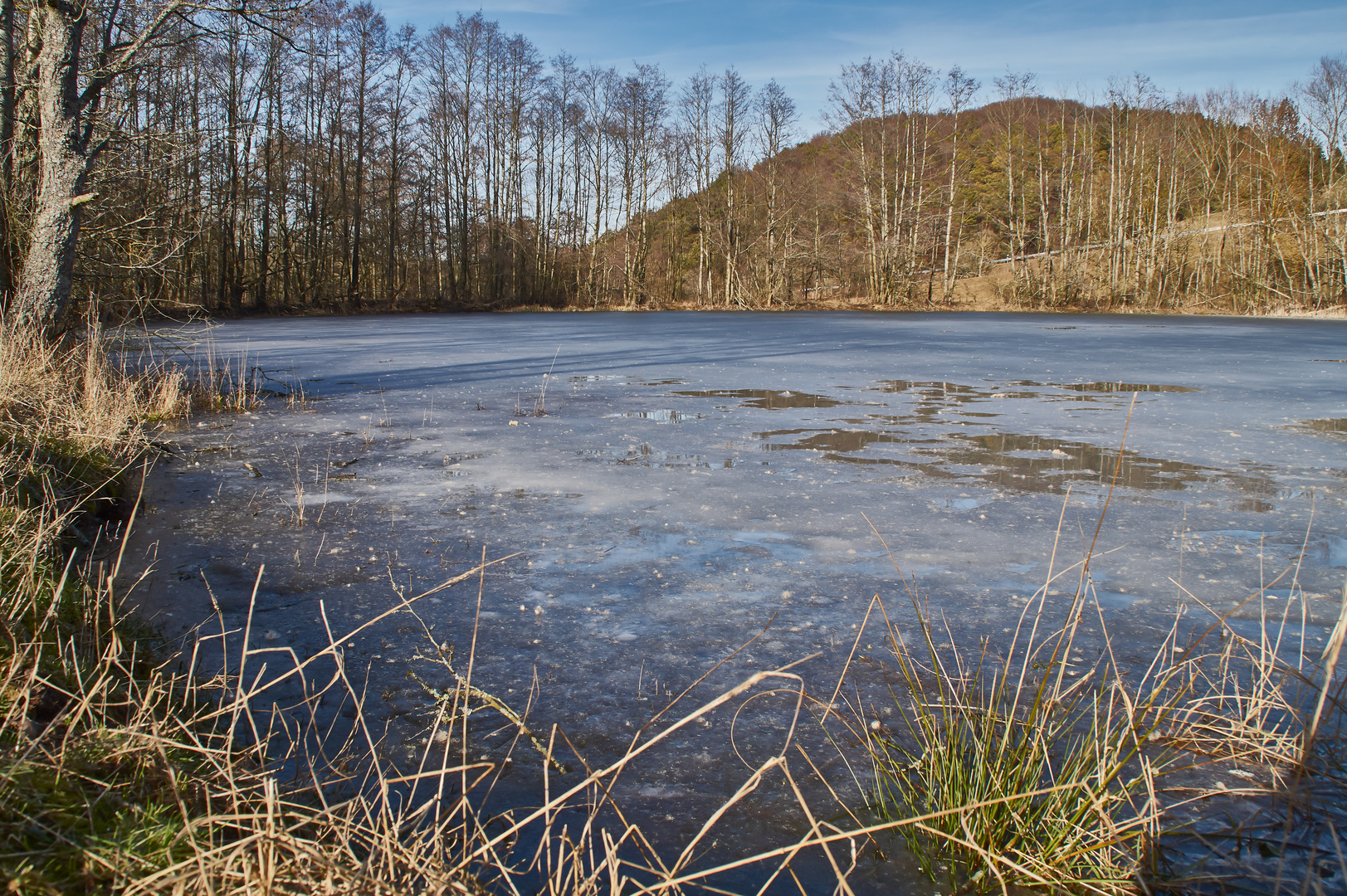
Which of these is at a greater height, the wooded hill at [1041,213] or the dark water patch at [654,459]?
the wooded hill at [1041,213]

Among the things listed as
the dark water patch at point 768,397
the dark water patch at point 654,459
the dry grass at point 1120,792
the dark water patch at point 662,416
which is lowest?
the dry grass at point 1120,792

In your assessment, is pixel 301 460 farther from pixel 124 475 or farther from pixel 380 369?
pixel 380 369

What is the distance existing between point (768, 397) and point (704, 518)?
5147mm

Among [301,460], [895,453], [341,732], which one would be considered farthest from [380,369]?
[341,732]

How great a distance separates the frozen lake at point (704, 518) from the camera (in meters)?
3.14

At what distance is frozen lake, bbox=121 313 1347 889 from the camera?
10.3ft

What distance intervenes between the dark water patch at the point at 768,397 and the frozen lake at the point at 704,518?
0.07 metres

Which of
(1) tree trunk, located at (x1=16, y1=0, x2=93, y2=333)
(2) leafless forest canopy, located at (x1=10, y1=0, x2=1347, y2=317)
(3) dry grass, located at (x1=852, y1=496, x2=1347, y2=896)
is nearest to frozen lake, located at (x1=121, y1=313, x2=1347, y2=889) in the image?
(3) dry grass, located at (x1=852, y1=496, x2=1347, y2=896)

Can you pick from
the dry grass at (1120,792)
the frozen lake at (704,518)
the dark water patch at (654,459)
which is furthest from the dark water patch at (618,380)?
the dry grass at (1120,792)

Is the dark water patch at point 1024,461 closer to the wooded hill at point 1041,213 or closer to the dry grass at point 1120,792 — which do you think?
the dry grass at point 1120,792

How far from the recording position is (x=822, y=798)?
2.26 m

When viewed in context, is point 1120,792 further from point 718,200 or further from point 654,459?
point 718,200

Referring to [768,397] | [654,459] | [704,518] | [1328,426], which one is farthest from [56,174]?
[1328,426]

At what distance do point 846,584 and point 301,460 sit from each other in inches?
177
